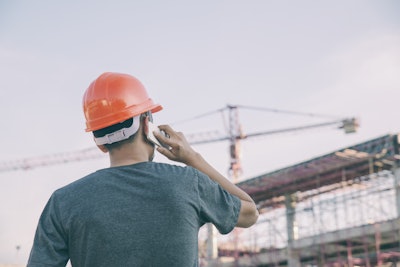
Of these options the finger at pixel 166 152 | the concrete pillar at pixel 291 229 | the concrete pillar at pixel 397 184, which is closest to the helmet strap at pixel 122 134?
the finger at pixel 166 152

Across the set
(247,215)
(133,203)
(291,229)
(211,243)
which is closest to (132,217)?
(133,203)

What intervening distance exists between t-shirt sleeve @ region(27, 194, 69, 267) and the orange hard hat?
0.36 m

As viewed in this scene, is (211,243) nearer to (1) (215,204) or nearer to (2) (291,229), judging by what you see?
(2) (291,229)

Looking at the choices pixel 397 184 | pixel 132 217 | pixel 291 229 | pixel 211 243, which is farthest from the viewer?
pixel 211 243

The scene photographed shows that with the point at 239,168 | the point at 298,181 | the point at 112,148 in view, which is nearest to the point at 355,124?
the point at 239,168

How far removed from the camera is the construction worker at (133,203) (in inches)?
76.4

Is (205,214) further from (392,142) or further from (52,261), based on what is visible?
(392,142)

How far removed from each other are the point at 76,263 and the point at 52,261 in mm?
88

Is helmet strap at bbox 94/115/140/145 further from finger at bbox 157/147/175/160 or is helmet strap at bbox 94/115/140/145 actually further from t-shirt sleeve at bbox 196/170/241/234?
t-shirt sleeve at bbox 196/170/241/234

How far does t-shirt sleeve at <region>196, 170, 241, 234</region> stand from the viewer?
2.02 metres

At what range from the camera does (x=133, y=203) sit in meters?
1.98

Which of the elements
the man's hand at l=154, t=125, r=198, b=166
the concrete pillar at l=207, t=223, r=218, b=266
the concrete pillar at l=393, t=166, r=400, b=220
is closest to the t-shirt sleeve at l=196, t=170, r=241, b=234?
the man's hand at l=154, t=125, r=198, b=166

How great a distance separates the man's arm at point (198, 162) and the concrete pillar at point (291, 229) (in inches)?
1316

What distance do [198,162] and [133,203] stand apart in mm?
315
